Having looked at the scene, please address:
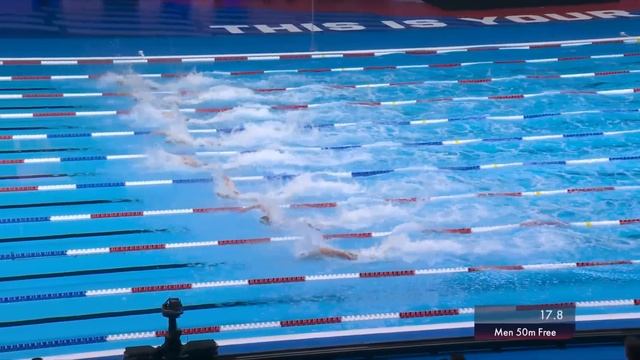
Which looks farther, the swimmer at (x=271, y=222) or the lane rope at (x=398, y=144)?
the lane rope at (x=398, y=144)

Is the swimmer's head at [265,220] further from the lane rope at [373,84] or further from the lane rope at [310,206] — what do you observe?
the lane rope at [373,84]

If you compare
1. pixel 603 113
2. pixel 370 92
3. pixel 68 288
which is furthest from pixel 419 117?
pixel 68 288

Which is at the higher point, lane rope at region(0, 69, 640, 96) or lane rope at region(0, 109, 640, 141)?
lane rope at region(0, 69, 640, 96)

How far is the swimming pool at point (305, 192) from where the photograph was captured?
15.6 feet

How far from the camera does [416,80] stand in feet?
30.4
